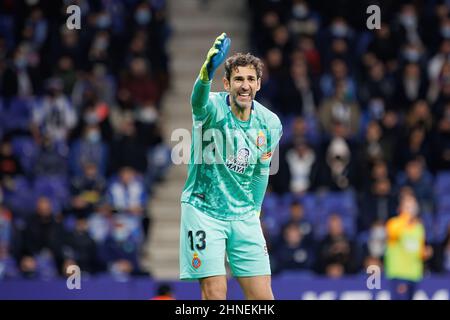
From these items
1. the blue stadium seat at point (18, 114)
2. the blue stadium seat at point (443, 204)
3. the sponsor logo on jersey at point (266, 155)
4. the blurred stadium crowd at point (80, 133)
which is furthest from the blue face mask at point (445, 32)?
the sponsor logo on jersey at point (266, 155)

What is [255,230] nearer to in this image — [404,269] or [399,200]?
[404,269]

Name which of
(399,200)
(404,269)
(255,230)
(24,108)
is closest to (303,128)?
(399,200)

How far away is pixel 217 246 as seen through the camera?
8031mm

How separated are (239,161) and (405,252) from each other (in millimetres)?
6651

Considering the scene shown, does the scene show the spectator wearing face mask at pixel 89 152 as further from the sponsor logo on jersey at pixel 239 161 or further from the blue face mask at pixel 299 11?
the sponsor logo on jersey at pixel 239 161

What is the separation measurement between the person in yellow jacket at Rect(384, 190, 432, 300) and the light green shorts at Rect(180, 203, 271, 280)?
21.1 ft

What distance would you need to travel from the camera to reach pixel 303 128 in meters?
16.7

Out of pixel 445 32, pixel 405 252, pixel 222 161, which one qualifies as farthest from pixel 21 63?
pixel 222 161

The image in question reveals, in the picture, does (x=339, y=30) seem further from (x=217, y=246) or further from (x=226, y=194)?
(x=217, y=246)

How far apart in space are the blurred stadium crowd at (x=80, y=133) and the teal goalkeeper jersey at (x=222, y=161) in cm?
731

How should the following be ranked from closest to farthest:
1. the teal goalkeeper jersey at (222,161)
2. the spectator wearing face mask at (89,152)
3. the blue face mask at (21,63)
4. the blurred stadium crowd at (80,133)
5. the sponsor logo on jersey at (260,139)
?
the teal goalkeeper jersey at (222,161), the sponsor logo on jersey at (260,139), the blurred stadium crowd at (80,133), the spectator wearing face mask at (89,152), the blue face mask at (21,63)

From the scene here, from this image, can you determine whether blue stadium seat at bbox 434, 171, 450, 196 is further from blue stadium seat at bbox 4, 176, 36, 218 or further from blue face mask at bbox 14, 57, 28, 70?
blue face mask at bbox 14, 57, 28, 70

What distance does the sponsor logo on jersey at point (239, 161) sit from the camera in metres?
8.13

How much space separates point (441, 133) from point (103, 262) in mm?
5438
